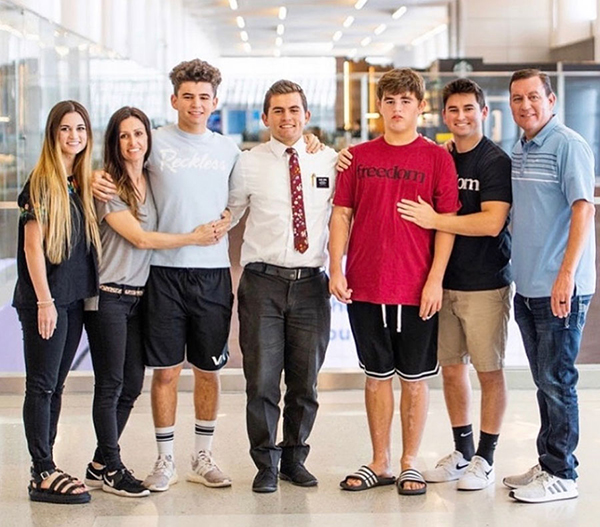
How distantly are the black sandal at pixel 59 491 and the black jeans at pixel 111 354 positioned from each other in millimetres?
158

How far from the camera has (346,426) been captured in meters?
5.08

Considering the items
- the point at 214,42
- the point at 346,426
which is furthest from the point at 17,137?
the point at 214,42

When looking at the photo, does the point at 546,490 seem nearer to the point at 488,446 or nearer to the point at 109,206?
the point at 488,446

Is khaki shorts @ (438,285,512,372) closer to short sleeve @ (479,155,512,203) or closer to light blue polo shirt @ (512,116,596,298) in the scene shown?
light blue polo shirt @ (512,116,596,298)

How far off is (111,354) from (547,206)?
63.7 inches

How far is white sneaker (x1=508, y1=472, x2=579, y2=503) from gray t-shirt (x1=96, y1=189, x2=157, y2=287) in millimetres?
1562

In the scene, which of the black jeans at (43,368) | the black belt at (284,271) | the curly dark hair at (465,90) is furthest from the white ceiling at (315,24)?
the black jeans at (43,368)

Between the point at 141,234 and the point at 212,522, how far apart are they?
103cm

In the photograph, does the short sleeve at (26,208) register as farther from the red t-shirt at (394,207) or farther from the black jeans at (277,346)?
the red t-shirt at (394,207)

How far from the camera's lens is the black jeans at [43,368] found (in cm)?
384

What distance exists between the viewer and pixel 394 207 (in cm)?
395

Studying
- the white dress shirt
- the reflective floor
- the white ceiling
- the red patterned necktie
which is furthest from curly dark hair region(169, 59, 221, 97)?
the white ceiling

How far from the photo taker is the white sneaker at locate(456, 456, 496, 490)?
161 inches

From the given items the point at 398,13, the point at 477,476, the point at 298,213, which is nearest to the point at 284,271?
the point at 298,213
